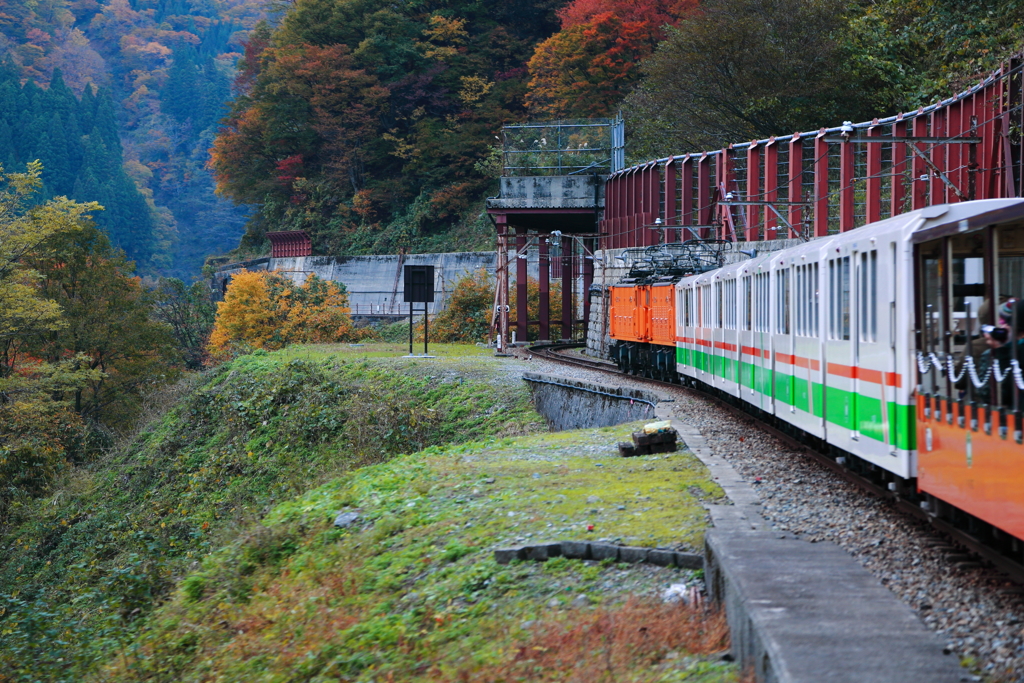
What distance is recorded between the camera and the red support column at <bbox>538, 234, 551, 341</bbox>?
37.1 meters

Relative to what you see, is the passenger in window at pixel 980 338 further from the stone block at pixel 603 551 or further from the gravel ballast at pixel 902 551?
the stone block at pixel 603 551

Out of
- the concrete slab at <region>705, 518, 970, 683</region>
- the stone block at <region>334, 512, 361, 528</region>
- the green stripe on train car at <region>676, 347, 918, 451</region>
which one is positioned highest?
the green stripe on train car at <region>676, 347, 918, 451</region>

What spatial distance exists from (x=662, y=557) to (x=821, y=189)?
18.6 m

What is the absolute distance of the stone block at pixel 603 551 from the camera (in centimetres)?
723

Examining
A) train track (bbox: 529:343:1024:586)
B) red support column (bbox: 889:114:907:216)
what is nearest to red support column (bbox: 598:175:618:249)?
red support column (bbox: 889:114:907:216)

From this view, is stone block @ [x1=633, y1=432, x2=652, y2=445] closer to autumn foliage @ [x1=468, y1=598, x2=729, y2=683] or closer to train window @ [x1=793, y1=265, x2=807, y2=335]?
train window @ [x1=793, y1=265, x2=807, y2=335]

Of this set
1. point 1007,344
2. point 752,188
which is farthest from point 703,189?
point 1007,344

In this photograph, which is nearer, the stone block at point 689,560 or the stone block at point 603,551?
the stone block at point 689,560

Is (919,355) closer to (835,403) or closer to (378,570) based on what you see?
(835,403)

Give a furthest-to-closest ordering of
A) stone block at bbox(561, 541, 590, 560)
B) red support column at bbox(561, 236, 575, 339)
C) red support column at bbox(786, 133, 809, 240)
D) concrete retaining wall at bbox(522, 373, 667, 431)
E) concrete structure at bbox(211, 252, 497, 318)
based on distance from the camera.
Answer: concrete structure at bbox(211, 252, 497, 318) < red support column at bbox(561, 236, 575, 339) < red support column at bbox(786, 133, 809, 240) < concrete retaining wall at bbox(522, 373, 667, 431) < stone block at bbox(561, 541, 590, 560)

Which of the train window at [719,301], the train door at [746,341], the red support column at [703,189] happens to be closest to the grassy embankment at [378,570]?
the train door at [746,341]

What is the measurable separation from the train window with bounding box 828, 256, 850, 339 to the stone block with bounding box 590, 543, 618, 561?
126 inches

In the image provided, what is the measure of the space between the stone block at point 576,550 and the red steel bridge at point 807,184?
31.6 ft

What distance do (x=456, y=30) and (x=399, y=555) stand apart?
58.0 m
